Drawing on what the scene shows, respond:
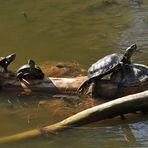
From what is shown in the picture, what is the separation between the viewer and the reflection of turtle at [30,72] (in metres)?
6.01

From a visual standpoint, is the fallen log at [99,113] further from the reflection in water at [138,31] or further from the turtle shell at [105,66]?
the reflection in water at [138,31]

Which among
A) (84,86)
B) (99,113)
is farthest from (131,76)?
(99,113)

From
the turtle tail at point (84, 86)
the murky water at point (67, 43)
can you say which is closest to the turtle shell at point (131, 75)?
the turtle tail at point (84, 86)

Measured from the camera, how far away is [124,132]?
16.0 ft

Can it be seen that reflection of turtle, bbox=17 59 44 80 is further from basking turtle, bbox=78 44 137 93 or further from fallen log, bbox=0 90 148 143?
fallen log, bbox=0 90 148 143

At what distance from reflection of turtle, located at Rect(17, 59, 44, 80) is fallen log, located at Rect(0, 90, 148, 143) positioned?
1.14 m

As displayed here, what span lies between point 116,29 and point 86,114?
12.4ft

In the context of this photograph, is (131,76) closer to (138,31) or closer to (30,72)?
(30,72)

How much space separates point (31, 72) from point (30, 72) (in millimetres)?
14

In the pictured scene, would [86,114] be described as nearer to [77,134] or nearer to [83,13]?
[77,134]

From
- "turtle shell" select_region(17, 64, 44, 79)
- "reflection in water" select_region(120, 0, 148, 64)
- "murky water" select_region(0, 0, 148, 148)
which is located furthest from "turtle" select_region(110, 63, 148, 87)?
"reflection in water" select_region(120, 0, 148, 64)

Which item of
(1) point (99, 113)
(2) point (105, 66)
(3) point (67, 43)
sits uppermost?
(2) point (105, 66)

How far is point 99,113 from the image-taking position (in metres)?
4.98

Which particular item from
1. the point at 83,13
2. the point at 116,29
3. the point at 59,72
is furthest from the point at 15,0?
the point at 59,72
